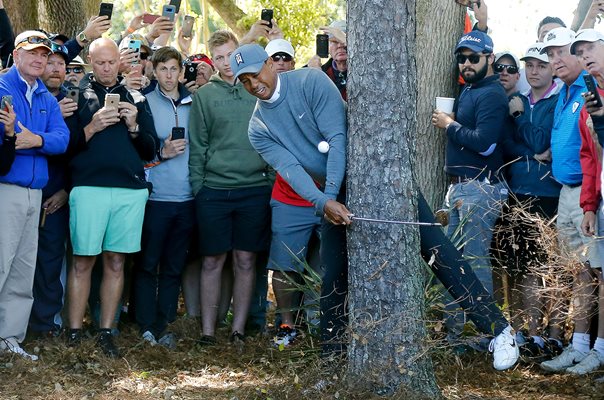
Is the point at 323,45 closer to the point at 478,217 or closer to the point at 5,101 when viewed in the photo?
the point at 478,217

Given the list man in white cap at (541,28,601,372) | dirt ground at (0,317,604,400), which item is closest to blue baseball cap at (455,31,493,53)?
man in white cap at (541,28,601,372)

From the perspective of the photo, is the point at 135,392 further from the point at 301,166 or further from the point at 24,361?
the point at 301,166

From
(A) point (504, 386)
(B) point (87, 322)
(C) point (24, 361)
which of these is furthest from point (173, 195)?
(A) point (504, 386)

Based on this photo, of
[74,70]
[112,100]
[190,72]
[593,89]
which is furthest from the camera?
[190,72]

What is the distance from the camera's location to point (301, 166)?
6234 mm

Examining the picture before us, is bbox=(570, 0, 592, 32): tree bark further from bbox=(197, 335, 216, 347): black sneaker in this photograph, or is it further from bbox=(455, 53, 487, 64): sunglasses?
bbox=(197, 335, 216, 347): black sneaker

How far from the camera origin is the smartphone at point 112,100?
739cm

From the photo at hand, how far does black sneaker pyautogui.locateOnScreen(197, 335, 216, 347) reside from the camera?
25.8 ft

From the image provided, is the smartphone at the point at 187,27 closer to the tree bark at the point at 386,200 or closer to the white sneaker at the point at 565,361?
the tree bark at the point at 386,200

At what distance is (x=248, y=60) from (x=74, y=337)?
8.92 ft

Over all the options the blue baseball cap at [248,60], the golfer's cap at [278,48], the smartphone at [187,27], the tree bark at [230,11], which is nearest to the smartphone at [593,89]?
the blue baseball cap at [248,60]

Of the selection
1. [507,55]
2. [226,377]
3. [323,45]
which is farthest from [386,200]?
[323,45]

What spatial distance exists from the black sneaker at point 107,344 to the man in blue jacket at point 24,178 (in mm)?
529

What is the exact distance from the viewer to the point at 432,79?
820 cm
